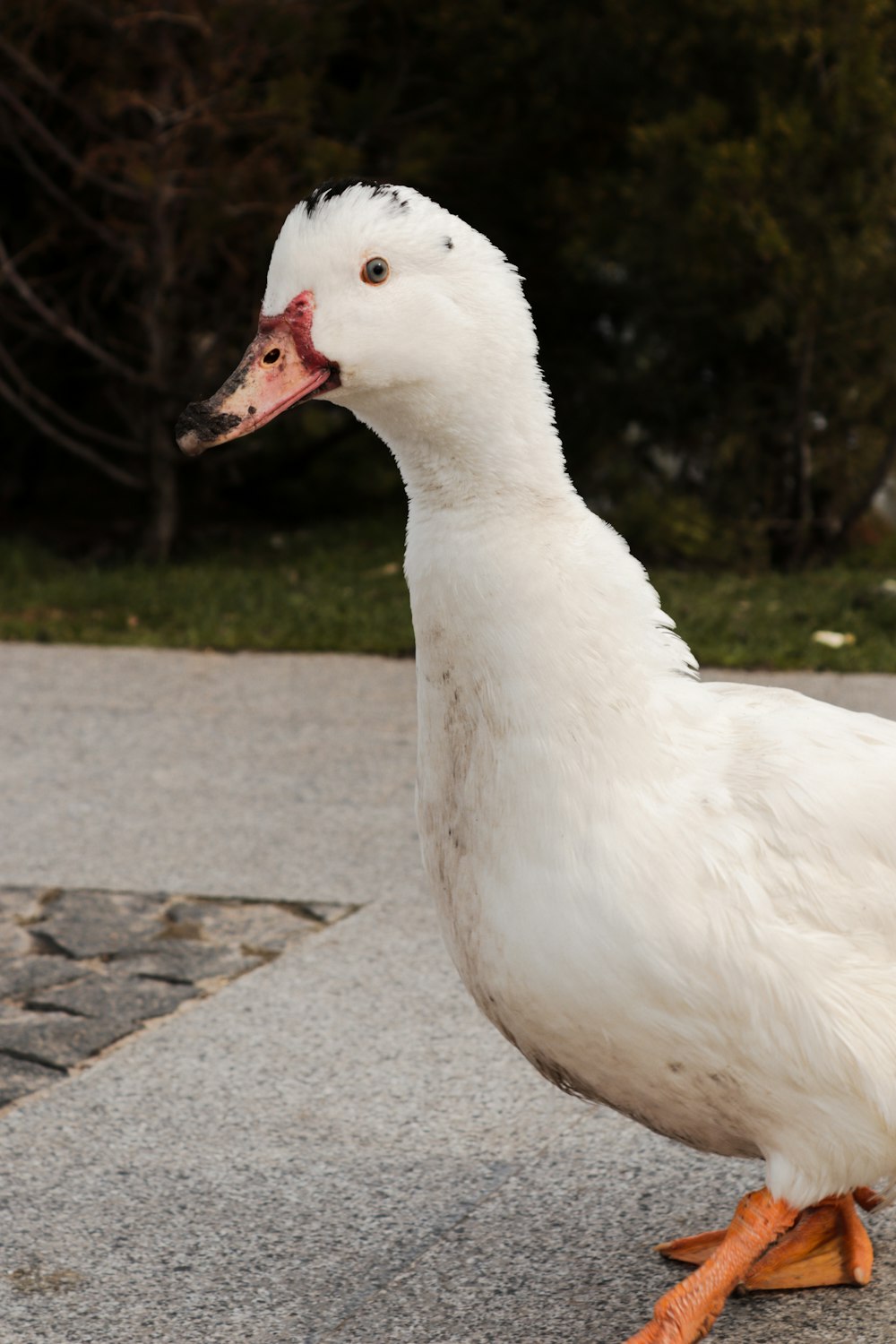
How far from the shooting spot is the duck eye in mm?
2178

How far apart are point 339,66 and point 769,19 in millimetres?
3084

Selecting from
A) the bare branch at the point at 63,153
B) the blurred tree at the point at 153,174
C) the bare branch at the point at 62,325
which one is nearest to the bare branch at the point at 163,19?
the blurred tree at the point at 153,174

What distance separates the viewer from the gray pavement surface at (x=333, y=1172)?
248 centimetres

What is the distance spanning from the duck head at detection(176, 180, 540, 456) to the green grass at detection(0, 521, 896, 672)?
4.51 m

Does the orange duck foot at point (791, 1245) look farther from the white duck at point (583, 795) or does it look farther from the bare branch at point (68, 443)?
the bare branch at point (68, 443)

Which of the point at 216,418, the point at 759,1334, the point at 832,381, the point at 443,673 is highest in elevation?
the point at 832,381

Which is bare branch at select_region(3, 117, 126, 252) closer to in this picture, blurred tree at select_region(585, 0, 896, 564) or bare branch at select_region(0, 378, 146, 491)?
bare branch at select_region(0, 378, 146, 491)

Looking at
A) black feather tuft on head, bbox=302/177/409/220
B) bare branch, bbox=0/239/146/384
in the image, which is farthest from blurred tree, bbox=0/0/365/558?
black feather tuft on head, bbox=302/177/409/220

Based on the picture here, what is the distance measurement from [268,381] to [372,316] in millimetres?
164

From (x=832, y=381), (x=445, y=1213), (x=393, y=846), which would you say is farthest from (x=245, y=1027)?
(x=832, y=381)

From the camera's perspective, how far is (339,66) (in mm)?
10062

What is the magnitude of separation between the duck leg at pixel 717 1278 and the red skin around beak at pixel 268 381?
126cm

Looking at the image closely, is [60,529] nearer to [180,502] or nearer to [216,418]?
[180,502]

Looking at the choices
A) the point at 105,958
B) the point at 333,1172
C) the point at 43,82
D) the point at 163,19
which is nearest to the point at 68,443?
the point at 43,82
